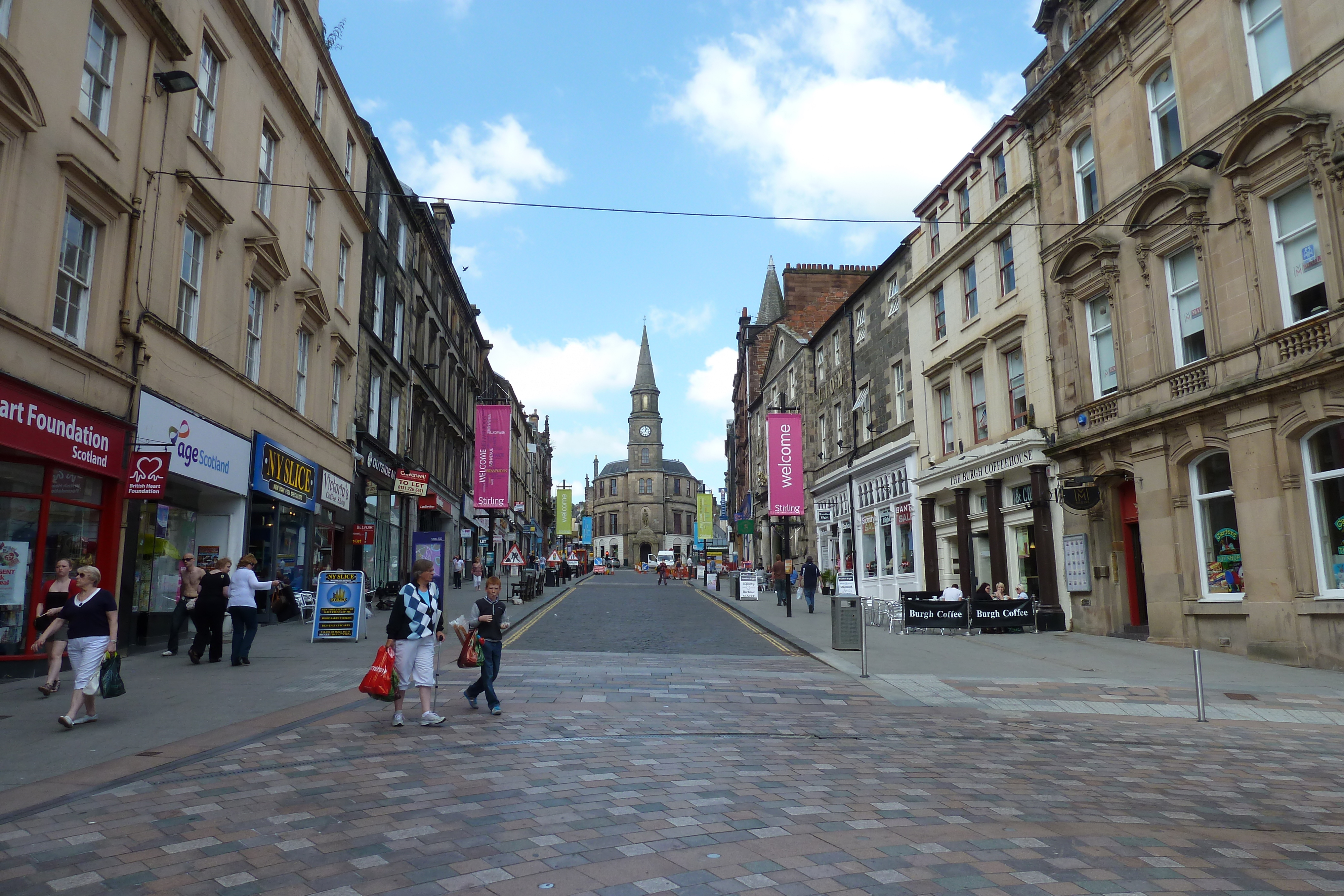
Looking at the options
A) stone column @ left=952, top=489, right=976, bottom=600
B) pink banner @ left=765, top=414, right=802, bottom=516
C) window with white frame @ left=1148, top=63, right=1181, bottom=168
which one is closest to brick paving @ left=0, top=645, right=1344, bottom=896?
window with white frame @ left=1148, top=63, right=1181, bottom=168

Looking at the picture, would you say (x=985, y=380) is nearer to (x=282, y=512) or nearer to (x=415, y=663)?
(x=282, y=512)

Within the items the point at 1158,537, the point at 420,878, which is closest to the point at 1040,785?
the point at 420,878

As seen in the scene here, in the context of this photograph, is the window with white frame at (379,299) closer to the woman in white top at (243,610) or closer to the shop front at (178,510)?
the shop front at (178,510)

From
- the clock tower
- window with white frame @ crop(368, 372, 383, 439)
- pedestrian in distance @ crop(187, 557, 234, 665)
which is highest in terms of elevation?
the clock tower

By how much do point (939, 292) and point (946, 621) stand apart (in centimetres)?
1181

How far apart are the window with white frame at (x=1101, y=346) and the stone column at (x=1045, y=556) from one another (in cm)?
244

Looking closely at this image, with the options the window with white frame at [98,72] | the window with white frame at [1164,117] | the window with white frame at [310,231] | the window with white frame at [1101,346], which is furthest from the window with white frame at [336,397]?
the window with white frame at [1164,117]

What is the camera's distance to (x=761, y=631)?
2150 cm

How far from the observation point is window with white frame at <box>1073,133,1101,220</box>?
20.2 m

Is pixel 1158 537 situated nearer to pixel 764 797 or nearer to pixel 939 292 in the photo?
pixel 939 292

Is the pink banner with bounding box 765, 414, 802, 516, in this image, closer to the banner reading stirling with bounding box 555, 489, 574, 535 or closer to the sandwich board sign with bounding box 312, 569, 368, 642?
the sandwich board sign with bounding box 312, 569, 368, 642

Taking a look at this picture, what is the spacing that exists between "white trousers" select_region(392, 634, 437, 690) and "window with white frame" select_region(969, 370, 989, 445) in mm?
19162

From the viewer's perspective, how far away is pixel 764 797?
617cm

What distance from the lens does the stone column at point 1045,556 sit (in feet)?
67.7
